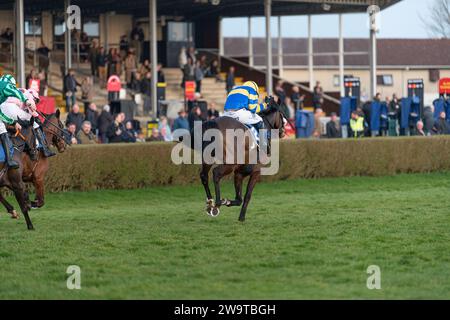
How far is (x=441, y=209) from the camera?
15.4 metres

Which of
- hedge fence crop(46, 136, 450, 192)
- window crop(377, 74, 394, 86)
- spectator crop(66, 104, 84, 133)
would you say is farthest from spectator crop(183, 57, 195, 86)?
window crop(377, 74, 394, 86)

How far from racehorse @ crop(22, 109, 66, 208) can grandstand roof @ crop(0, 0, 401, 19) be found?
14504 millimetres

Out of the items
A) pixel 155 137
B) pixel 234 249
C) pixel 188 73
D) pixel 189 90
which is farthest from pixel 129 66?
pixel 234 249

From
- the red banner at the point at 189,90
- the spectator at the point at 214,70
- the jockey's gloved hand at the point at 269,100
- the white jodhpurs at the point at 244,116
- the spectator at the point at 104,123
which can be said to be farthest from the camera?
the spectator at the point at 214,70

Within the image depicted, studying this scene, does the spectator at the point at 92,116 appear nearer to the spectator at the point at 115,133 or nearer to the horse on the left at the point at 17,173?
the spectator at the point at 115,133

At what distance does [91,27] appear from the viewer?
3544cm

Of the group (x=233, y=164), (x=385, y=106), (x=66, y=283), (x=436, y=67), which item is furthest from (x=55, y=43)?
(x=436, y=67)

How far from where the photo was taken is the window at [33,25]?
110 ft

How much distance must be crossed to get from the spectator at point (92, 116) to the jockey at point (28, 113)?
7.65 m

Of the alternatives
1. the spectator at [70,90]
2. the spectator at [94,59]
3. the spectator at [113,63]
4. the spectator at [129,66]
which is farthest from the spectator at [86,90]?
the spectator at [94,59]

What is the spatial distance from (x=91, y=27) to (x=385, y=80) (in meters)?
26.2

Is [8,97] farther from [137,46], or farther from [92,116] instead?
[137,46]

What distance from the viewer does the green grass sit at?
8.88m

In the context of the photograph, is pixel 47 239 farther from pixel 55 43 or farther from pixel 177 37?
pixel 177 37
